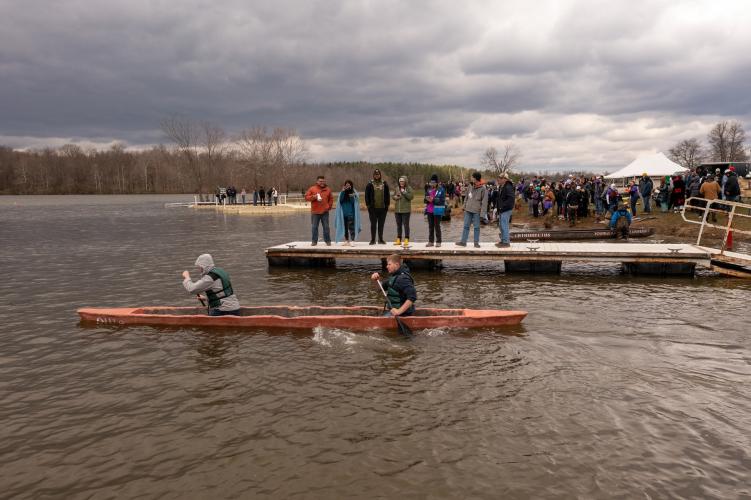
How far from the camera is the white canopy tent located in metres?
33.5

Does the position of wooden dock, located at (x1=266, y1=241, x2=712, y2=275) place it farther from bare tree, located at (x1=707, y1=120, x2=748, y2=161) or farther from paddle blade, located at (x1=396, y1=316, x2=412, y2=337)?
bare tree, located at (x1=707, y1=120, x2=748, y2=161)

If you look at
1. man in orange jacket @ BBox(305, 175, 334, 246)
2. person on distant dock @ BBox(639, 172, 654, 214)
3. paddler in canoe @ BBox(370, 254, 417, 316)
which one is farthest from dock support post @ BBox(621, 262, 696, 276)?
person on distant dock @ BBox(639, 172, 654, 214)

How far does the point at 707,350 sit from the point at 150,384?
9500mm

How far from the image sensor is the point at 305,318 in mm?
9703

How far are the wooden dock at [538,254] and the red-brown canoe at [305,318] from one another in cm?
562

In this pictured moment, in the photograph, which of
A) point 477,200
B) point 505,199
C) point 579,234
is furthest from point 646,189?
point 477,200

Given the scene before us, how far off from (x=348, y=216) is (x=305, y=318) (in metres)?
7.71

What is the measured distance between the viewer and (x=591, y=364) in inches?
310

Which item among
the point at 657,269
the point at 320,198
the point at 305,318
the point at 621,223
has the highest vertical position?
the point at 320,198

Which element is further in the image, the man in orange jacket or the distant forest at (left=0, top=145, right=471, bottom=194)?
the distant forest at (left=0, top=145, right=471, bottom=194)

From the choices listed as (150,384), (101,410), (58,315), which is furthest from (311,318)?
(58,315)

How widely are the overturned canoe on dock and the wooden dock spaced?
4.49 meters

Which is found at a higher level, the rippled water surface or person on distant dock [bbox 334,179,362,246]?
person on distant dock [bbox 334,179,362,246]

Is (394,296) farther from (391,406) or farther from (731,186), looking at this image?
(731,186)
